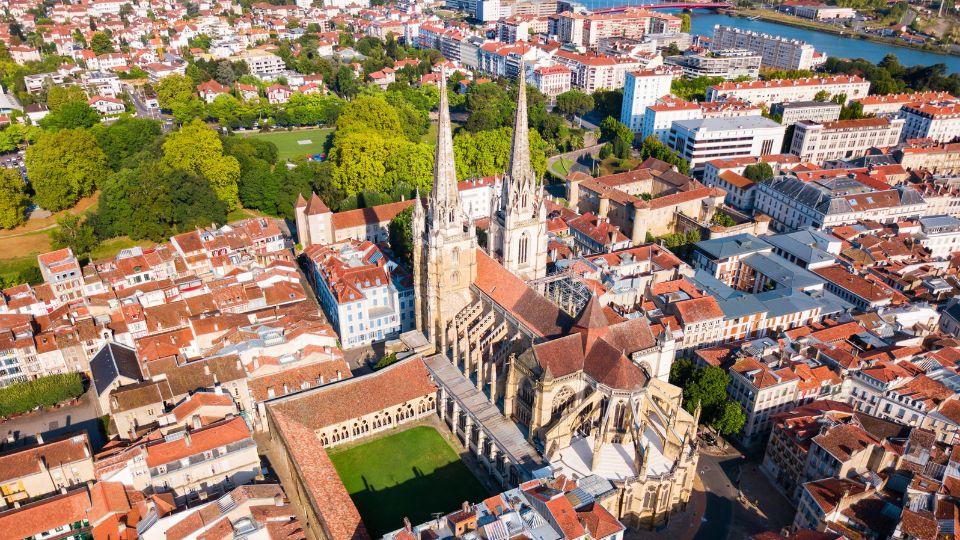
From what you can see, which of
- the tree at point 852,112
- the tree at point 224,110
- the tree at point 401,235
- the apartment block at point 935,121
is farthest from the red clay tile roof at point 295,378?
the apartment block at point 935,121

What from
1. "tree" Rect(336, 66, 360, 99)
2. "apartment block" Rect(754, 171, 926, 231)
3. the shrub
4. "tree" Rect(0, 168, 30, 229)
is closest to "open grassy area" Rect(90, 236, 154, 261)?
"tree" Rect(0, 168, 30, 229)

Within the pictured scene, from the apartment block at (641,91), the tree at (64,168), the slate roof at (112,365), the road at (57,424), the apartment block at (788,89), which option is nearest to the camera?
the road at (57,424)

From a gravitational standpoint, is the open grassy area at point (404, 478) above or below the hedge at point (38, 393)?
below

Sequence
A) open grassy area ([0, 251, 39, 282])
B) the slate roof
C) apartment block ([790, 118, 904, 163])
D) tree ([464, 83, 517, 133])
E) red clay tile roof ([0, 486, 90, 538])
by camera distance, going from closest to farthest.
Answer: red clay tile roof ([0, 486, 90, 538]) < the slate roof < open grassy area ([0, 251, 39, 282]) < apartment block ([790, 118, 904, 163]) < tree ([464, 83, 517, 133])

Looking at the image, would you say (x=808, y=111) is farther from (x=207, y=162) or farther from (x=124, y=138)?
(x=124, y=138)

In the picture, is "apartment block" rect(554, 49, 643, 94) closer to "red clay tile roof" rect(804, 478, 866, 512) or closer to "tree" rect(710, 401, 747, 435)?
"tree" rect(710, 401, 747, 435)

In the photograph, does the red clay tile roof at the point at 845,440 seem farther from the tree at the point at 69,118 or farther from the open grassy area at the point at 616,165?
the tree at the point at 69,118

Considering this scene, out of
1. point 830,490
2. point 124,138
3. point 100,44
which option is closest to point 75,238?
point 124,138
